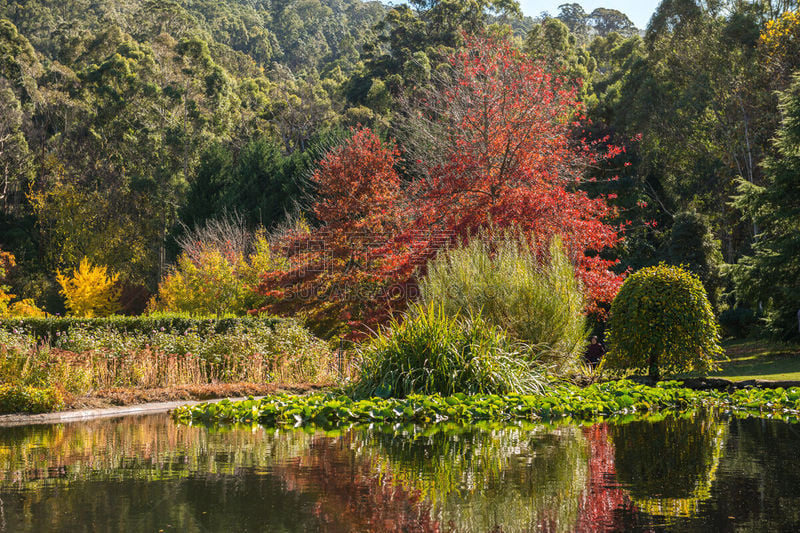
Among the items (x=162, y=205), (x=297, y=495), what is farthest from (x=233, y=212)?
(x=297, y=495)

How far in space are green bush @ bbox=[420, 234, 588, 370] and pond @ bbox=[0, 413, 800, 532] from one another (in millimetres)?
3446

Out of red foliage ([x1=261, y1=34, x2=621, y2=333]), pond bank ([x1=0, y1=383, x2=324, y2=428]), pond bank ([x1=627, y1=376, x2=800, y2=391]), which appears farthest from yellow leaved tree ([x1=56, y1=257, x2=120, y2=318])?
pond bank ([x1=627, y1=376, x2=800, y2=391])

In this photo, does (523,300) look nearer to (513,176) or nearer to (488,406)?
(488,406)

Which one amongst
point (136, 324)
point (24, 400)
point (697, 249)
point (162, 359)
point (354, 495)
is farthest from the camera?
point (697, 249)

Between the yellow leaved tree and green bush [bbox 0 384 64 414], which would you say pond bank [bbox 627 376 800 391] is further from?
the yellow leaved tree

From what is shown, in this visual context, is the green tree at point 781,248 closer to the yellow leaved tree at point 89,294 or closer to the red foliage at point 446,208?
the red foliage at point 446,208

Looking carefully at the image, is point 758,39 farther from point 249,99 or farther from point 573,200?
point 249,99

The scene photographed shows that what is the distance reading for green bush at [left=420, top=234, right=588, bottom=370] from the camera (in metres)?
11.2

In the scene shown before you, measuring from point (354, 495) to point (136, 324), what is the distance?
1111cm

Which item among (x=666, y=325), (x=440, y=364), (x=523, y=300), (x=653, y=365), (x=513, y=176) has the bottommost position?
(x=653, y=365)

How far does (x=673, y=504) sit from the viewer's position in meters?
4.39

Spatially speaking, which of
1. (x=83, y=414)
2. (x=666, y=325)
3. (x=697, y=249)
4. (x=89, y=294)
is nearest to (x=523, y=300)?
(x=666, y=325)

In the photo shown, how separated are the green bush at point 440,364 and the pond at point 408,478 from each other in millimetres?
1363

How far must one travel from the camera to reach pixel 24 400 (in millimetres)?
8938
